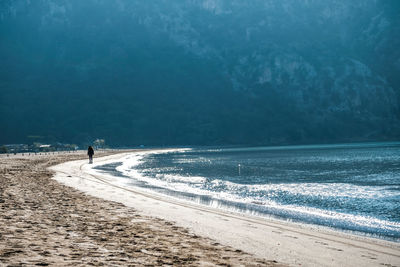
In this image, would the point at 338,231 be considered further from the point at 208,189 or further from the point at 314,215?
the point at 208,189

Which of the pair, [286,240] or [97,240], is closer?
[97,240]

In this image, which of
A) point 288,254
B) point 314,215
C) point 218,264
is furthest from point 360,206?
point 218,264

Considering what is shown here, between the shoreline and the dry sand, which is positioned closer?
the dry sand

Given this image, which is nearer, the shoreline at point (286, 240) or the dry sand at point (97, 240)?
the dry sand at point (97, 240)

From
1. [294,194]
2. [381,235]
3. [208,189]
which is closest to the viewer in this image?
[381,235]

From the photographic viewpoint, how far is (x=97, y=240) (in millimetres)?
9008

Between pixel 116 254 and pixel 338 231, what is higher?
pixel 116 254

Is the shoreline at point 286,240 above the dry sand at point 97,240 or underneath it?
underneath

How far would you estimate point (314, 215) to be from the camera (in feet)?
49.8

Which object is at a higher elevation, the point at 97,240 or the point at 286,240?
the point at 97,240

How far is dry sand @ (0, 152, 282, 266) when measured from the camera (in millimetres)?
7387

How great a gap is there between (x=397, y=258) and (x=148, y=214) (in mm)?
8299

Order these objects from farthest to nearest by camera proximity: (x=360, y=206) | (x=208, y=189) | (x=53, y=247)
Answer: (x=208, y=189), (x=360, y=206), (x=53, y=247)

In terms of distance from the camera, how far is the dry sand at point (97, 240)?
291 inches
